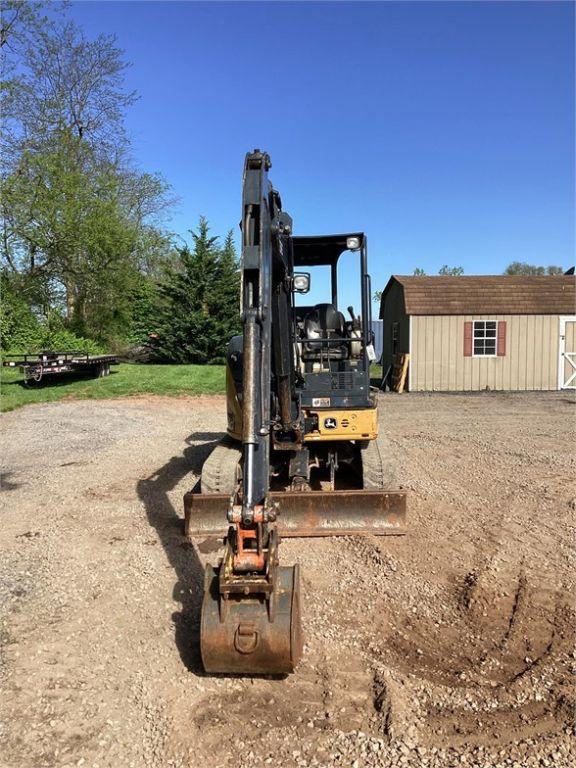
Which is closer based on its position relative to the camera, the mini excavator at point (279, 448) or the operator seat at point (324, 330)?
the mini excavator at point (279, 448)

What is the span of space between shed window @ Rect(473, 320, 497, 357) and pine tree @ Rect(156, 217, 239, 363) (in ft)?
36.6

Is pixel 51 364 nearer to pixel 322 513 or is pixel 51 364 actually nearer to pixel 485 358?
pixel 485 358

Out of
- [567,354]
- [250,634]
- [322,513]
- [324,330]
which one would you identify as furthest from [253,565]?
[567,354]

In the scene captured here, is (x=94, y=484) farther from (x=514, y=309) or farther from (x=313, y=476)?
(x=514, y=309)

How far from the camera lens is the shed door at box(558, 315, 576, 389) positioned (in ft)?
67.3

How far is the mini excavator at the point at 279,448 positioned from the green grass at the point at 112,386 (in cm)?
1074

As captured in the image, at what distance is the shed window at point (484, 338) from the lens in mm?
20438

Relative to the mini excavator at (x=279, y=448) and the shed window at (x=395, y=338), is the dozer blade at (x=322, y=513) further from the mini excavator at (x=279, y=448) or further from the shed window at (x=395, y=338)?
→ the shed window at (x=395, y=338)

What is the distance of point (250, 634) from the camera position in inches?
126

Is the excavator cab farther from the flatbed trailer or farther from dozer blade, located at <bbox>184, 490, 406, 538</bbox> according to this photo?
the flatbed trailer

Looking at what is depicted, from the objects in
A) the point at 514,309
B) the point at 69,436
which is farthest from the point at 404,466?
the point at 514,309

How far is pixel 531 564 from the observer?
5.19 meters

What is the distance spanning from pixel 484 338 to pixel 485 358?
0.68m

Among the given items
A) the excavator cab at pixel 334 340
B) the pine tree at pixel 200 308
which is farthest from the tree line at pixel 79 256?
the excavator cab at pixel 334 340
